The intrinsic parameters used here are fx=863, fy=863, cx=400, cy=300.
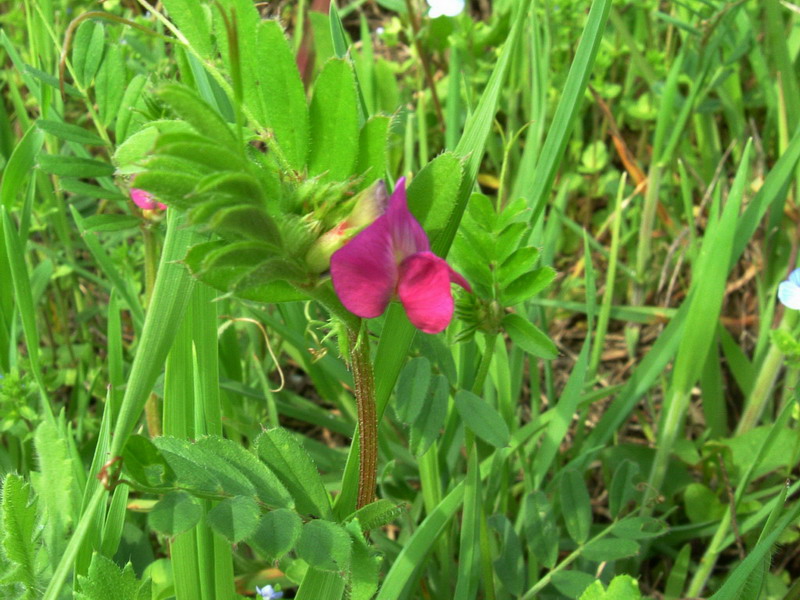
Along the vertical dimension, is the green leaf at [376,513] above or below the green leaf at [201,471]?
below

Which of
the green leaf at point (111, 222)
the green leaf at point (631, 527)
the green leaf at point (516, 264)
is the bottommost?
the green leaf at point (631, 527)

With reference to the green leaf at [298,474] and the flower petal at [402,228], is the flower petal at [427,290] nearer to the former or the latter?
the flower petal at [402,228]

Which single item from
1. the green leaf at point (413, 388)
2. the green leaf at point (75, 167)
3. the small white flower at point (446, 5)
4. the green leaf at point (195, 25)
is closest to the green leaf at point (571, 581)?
the green leaf at point (413, 388)

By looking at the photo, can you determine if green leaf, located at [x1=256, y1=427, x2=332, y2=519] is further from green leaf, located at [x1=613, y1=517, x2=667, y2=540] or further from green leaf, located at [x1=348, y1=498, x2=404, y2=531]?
green leaf, located at [x1=613, y1=517, x2=667, y2=540]

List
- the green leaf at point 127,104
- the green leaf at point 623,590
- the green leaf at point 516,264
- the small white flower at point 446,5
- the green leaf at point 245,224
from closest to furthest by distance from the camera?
1. the green leaf at point 245,224
2. the green leaf at point 623,590
3. the green leaf at point 516,264
4. the green leaf at point 127,104
5. the small white flower at point 446,5

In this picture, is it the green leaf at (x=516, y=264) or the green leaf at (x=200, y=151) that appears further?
the green leaf at (x=516, y=264)

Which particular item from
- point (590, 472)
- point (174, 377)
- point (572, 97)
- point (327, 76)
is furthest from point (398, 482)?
point (327, 76)

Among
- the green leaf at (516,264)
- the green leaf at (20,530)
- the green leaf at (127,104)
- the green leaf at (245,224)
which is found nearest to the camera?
the green leaf at (245,224)

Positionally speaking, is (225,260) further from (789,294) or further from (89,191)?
(789,294)
